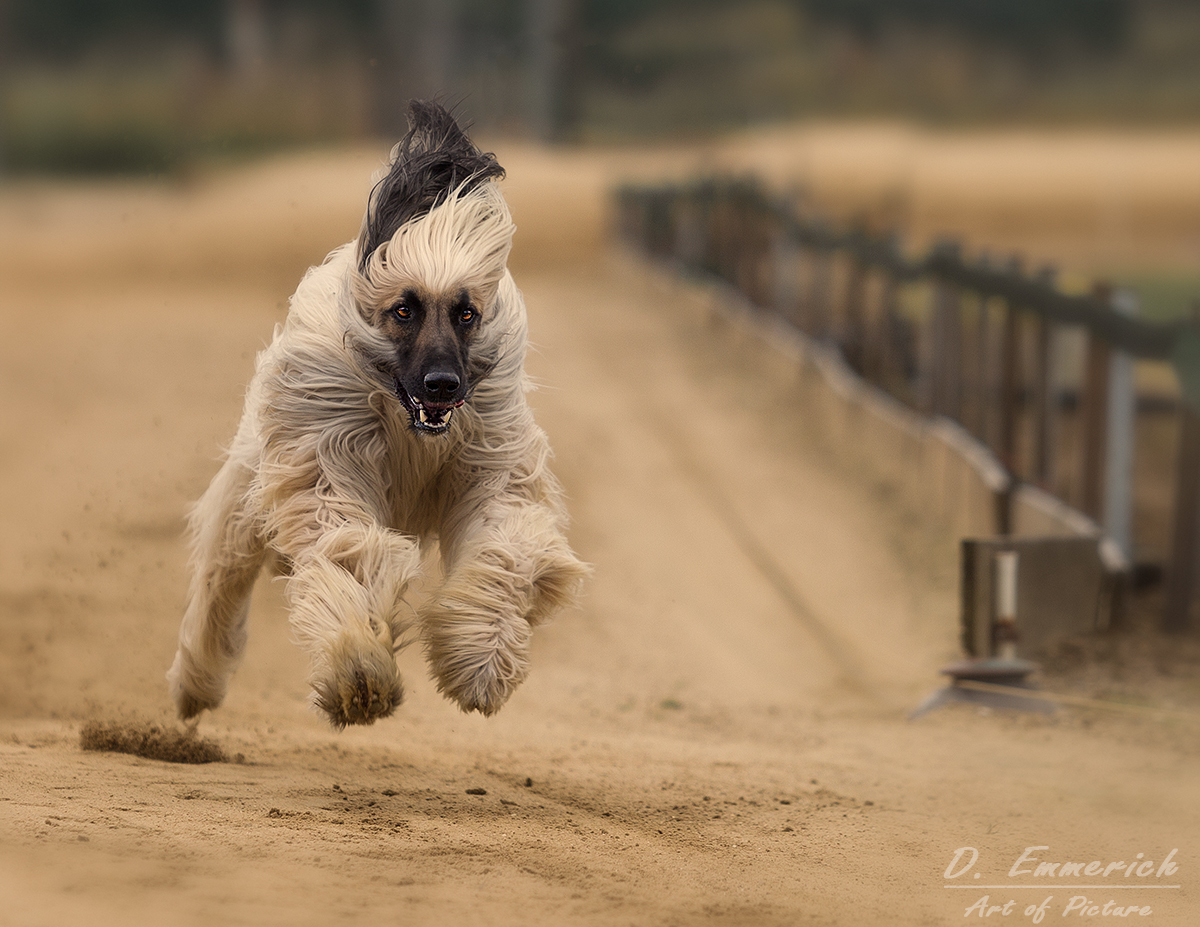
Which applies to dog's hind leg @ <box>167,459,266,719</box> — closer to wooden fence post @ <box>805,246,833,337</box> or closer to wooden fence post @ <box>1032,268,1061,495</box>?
wooden fence post @ <box>1032,268,1061,495</box>

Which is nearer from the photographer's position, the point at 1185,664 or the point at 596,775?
the point at 596,775

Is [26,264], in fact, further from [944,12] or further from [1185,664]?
[1185,664]

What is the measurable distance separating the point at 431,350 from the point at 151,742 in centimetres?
161

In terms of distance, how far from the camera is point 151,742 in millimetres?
4199

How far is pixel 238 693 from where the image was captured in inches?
202

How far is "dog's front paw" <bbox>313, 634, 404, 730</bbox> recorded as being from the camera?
10.5 feet

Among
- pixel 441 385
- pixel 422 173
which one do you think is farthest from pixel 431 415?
pixel 422 173

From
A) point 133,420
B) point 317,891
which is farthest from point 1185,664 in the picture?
point 133,420

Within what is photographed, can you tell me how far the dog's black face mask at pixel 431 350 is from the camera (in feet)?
10.8

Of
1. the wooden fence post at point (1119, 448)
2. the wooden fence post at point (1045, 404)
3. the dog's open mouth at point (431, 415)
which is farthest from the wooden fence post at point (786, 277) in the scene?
the dog's open mouth at point (431, 415)

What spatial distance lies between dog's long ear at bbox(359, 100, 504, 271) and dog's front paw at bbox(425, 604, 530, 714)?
862 millimetres

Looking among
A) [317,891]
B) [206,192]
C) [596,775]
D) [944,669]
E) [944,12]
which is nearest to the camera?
[317,891]

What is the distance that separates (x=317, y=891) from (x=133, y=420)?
6.75m

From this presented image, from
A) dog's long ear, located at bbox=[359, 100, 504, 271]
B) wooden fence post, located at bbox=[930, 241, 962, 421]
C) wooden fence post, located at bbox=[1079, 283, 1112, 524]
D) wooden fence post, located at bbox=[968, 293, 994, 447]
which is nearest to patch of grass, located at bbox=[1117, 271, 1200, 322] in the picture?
wooden fence post, located at bbox=[930, 241, 962, 421]
